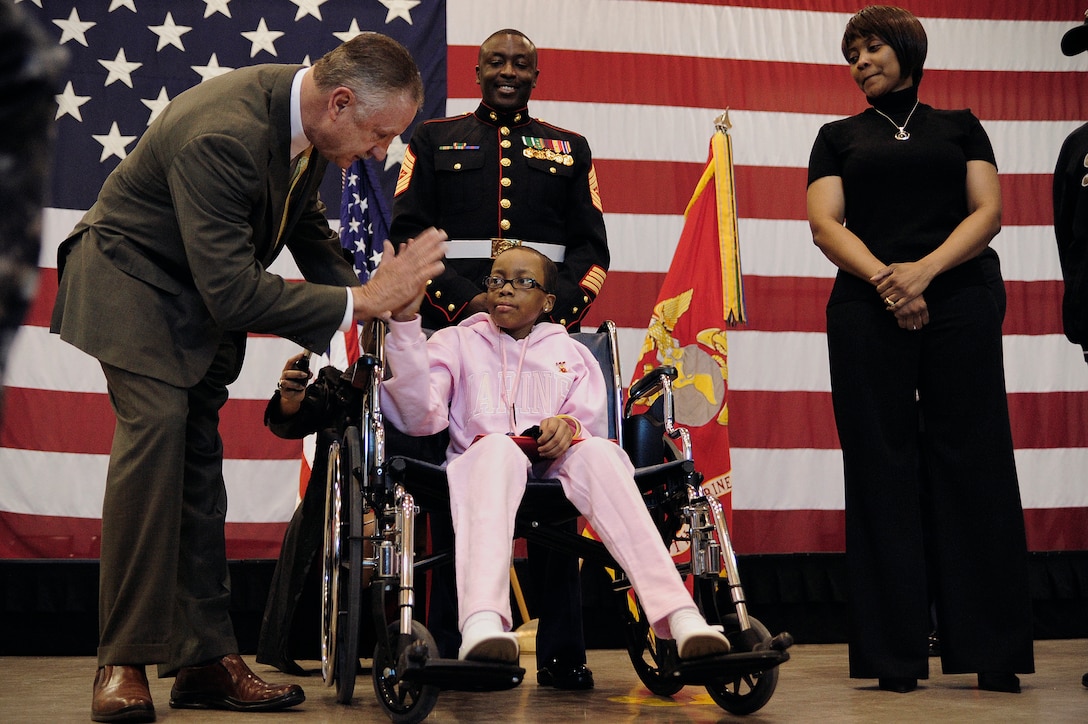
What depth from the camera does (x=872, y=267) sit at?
2.80 meters

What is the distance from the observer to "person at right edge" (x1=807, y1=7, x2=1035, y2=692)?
9.02 ft

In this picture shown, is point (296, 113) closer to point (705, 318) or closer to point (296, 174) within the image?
point (296, 174)

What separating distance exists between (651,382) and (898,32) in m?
1.13

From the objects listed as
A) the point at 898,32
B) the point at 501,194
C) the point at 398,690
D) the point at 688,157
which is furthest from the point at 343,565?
the point at 688,157

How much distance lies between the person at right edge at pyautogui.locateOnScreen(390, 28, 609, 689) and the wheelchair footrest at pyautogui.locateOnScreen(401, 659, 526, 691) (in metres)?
1.28

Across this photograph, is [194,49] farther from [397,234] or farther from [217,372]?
[217,372]

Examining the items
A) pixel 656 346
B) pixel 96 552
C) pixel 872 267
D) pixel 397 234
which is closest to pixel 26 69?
pixel 872 267

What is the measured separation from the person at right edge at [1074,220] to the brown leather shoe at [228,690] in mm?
1991

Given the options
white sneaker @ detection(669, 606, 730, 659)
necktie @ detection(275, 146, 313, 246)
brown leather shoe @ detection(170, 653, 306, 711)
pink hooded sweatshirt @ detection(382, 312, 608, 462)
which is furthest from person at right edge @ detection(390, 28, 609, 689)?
white sneaker @ detection(669, 606, 730, 659)

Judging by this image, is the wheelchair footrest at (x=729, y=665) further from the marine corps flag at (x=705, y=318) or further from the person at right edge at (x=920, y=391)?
the marine corps flag at (x=705, y=318)

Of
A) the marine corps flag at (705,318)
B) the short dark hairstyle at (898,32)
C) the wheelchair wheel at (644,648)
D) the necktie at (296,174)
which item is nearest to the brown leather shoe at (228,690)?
the wheelchair wheel at (644,648)

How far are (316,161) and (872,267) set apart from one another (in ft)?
4.52

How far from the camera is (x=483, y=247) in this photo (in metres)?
3.30

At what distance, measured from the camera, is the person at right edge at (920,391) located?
2.75 metres
